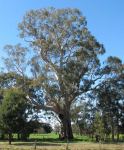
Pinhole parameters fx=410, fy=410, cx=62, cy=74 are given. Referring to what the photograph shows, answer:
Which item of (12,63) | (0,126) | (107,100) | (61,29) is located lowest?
(0,126)

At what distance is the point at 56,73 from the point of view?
7294cm

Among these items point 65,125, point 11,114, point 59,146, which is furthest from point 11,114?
point 65,125

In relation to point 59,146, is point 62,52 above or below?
above

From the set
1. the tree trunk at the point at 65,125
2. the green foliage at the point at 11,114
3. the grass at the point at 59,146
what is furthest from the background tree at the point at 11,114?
the tree trunk at the point at 65,125

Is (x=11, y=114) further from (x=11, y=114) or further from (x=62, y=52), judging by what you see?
(x=62, y=52)

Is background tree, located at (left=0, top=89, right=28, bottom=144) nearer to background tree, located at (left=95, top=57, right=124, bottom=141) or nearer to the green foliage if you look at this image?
the green foliage

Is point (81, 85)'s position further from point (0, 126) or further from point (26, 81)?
point (0, 126)

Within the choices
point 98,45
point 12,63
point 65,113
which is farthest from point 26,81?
point 98,45

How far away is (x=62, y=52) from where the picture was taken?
237 ft

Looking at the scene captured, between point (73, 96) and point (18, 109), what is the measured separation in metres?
17.5

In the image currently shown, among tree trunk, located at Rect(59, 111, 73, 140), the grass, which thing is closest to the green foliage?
the grass

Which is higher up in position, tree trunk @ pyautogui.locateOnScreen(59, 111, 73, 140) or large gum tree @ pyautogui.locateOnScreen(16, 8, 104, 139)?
large gum tree @ pyautogui.locateOnScreen(16, 8, 104, 139)

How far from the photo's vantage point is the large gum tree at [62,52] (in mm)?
70188

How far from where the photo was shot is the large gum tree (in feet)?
230
